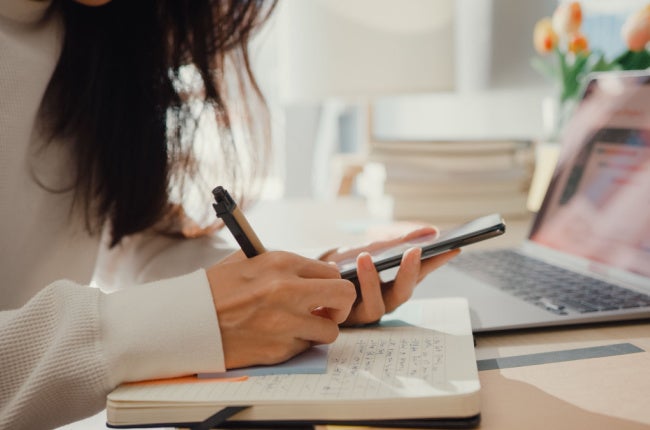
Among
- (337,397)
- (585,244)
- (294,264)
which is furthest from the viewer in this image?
(585,244)

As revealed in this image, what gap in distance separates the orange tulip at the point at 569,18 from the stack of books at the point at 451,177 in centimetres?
26

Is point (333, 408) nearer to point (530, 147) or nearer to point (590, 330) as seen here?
point (590, 330)

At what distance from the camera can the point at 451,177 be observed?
132cm

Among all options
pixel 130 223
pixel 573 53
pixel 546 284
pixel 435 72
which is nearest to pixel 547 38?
pixel 573 53

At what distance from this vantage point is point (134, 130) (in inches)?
37.7

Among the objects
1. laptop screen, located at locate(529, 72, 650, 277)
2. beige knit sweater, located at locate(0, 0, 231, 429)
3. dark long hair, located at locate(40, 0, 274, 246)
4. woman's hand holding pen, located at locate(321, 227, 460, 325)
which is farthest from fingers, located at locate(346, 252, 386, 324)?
dark long hair, located at locate(40, 0, 274, 246)

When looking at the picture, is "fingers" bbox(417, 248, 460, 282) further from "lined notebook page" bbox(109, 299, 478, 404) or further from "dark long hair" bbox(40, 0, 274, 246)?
"dark long hair" bbox(40, 0, 274, 246)

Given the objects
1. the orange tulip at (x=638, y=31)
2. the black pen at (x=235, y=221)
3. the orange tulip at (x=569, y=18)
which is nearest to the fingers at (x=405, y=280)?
the black pen at (x=235, y=221)

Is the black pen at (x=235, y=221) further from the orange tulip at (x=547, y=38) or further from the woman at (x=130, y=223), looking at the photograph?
the orange tulip at (x=547, y=38)

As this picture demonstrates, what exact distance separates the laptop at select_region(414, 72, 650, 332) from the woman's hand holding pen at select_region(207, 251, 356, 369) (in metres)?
0.15

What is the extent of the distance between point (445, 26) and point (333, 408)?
1.31 meters

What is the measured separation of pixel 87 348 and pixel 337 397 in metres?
0.18

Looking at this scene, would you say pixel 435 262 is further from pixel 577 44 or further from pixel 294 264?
pixel 577 44

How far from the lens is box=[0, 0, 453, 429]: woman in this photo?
491 mm
